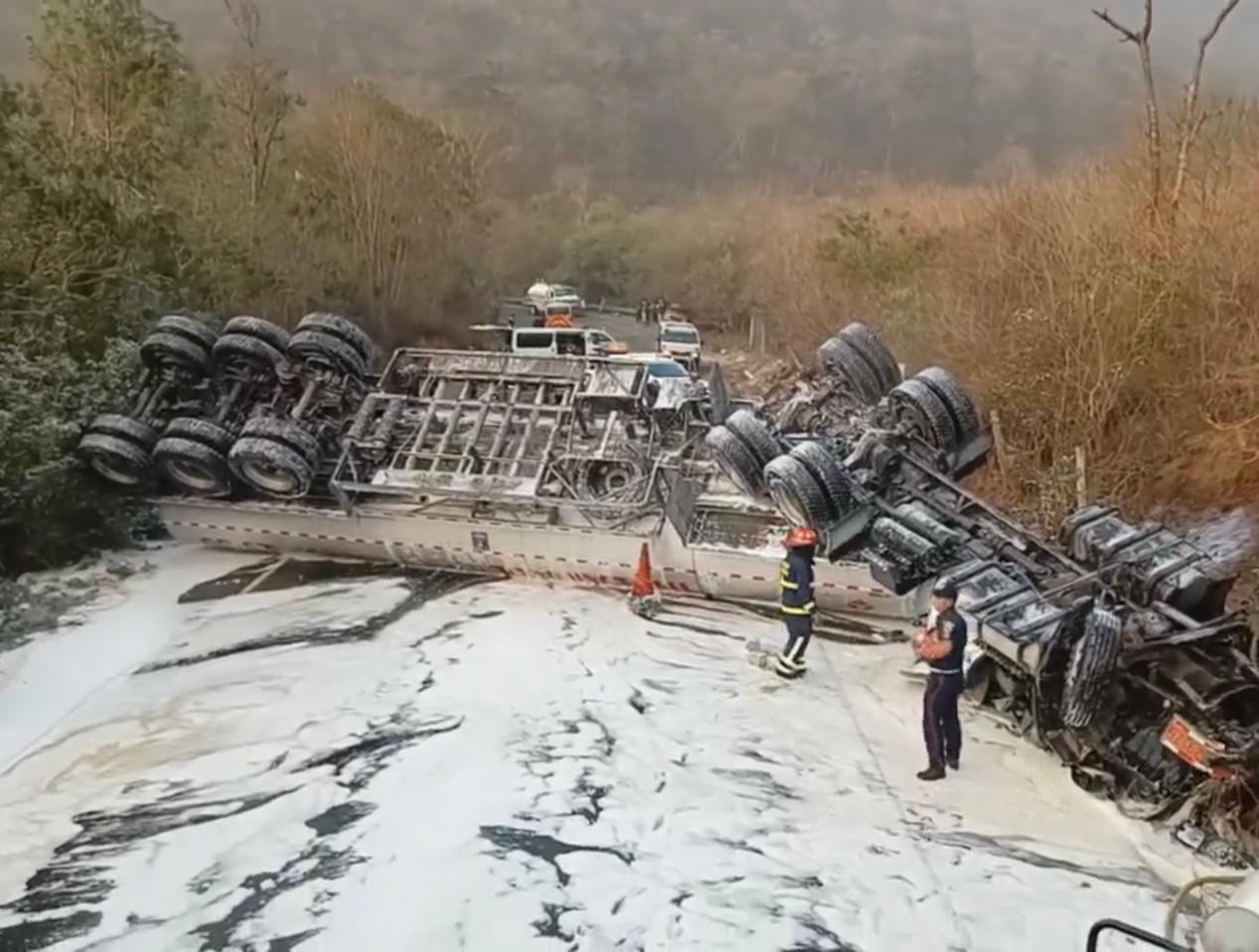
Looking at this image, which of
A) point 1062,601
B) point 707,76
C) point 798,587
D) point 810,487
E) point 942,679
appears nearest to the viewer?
point 942,679

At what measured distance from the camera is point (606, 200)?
3806 centimetres

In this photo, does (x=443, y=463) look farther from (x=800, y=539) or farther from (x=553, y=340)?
(x=553, y=340)

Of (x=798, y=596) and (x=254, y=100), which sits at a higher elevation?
(x=254, y=100)

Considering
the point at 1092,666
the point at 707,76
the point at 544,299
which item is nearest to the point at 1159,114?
the point at 1092,666

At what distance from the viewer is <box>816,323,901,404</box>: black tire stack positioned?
1081cm

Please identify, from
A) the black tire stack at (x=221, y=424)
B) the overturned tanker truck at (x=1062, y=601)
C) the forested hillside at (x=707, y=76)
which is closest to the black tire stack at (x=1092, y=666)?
the overturned tanker truck at (x=1062, y=601)

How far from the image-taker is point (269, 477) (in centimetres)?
1016

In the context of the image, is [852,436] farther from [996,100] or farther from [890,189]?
[996,100]

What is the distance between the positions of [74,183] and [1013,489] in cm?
1035

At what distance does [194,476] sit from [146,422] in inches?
34.2

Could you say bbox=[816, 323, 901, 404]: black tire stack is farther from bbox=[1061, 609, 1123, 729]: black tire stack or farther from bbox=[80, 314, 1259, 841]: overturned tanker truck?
bbox=[1061, 609, 1123, 729]: black tire stack

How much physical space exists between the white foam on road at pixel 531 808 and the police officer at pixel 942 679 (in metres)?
0.17

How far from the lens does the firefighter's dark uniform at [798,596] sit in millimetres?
7645

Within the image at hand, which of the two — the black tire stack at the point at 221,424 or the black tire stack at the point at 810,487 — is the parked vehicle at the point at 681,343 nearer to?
the black tire stack at the point at 221,424
